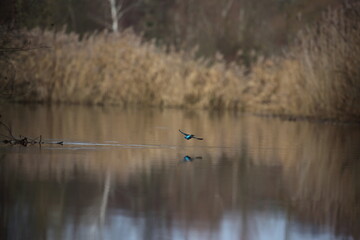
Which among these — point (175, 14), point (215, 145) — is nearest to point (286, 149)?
point (215, 145)

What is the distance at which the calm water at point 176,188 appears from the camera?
4.29 m

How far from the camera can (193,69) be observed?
22047mm

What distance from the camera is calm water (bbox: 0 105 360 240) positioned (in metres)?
4.29

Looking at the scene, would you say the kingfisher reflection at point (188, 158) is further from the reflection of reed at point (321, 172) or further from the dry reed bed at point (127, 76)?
the dry reed bed at point (127, 76)

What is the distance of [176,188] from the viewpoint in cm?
573

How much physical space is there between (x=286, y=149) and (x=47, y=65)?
481 inches

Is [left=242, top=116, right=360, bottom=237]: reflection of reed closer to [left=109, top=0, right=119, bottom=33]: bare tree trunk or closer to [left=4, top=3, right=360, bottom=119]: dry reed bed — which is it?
[left=4, top=3, right=360, bottom=119]: dry reed bed

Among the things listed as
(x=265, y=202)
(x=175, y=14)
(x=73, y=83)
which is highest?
(x=175, y=14)

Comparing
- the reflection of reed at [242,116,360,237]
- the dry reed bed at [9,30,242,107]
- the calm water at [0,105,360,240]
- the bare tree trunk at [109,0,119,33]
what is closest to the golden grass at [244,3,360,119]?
the reflection of reed at [242,116,360,237]

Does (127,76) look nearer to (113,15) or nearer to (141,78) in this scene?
(141,78)

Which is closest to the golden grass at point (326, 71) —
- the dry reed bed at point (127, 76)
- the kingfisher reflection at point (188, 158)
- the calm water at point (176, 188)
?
the dry reed bed at point (127, 76)

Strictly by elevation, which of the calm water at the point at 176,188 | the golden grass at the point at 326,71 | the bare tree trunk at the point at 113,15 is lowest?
the calm water at the point at 176,188

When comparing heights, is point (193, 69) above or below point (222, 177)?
above

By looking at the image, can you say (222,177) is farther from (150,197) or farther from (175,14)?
(175,14)
